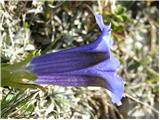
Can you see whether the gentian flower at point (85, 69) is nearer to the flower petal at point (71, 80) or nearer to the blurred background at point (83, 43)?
the flower petal at point (71, 80)

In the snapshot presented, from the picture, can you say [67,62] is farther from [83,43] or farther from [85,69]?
[83,43]

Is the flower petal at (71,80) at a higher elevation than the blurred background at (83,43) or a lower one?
higher

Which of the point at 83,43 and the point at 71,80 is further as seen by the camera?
the point at 83,43

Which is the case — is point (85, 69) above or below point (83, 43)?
above

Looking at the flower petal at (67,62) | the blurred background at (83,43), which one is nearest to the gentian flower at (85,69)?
the flower petal at (67,62)

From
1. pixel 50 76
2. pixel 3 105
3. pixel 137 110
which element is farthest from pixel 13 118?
pixel 137 110

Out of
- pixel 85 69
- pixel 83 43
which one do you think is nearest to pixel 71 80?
pixel 85 69

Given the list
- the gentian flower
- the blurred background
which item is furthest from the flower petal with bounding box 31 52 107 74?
the blurred background

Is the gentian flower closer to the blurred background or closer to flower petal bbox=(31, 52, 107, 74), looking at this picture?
flower petal bbox=(31, 52, 107, 74)
